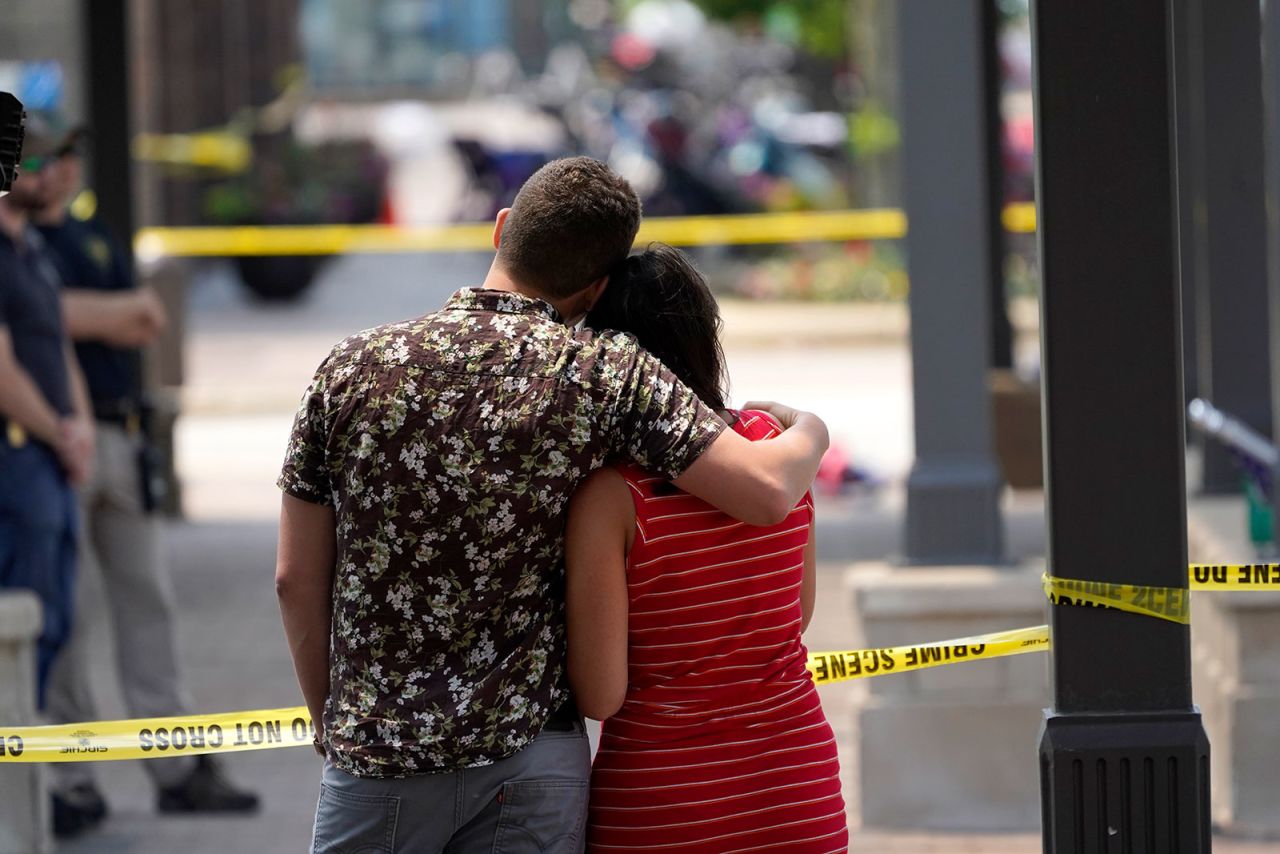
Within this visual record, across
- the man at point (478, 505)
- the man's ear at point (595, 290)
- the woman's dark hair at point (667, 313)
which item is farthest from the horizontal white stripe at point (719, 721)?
the man's ear at point (595, 290)

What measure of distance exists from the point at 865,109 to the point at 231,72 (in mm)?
11537

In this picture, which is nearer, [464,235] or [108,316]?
[108,316]

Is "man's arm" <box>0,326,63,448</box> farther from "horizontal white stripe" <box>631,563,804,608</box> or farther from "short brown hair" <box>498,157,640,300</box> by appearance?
"horizontal white stripe" <box>631,563,804,608</box>

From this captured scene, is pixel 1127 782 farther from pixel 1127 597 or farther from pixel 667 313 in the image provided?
pixel 667 313

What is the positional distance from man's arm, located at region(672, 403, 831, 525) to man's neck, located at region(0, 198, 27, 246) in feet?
10.2

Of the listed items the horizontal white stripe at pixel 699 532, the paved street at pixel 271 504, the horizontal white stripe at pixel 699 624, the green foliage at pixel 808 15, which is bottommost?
the paved street at pixel 271 504

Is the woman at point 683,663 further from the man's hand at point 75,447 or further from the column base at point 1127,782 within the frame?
the man's hand at point 75,447

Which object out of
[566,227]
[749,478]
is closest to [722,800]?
[749,478]

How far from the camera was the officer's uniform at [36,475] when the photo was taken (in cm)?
530

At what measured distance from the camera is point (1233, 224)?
698 cm

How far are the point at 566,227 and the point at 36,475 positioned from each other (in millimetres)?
2978

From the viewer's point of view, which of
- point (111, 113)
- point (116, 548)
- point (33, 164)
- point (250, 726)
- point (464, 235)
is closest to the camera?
point (250, 726)

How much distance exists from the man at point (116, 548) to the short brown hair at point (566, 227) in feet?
10.4

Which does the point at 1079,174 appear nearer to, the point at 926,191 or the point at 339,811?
the point at 339,811
